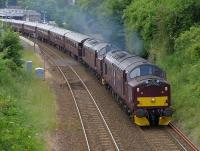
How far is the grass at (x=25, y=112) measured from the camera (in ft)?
63.4

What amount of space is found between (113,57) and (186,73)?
16.1 ft

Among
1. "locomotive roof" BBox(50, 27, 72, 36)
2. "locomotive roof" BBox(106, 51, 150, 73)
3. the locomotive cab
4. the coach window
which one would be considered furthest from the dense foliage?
"locomotive roof" BBox(50, 27, 72, 36)

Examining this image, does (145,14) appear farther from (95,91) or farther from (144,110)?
(144,110)

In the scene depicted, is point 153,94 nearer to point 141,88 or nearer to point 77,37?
point 141,88

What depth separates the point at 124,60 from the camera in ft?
92.5

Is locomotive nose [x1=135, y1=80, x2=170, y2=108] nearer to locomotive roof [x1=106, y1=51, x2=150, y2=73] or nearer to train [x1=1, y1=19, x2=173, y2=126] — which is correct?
train [x1=1, y1=19, x2=173, y2=126]

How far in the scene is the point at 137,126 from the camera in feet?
82.8

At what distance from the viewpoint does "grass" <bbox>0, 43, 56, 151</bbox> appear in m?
19.3

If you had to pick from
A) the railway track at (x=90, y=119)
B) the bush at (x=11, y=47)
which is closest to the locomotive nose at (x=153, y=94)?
the railway track at (x=90, y=119)

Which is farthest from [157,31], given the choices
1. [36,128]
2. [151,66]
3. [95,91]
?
[36,128]

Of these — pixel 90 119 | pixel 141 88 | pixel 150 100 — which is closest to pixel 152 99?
pixel 150 100

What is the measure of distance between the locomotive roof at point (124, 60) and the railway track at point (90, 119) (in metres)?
2.99

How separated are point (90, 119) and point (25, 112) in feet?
11.8

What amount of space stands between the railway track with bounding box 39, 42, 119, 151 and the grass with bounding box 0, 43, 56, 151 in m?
1.68
